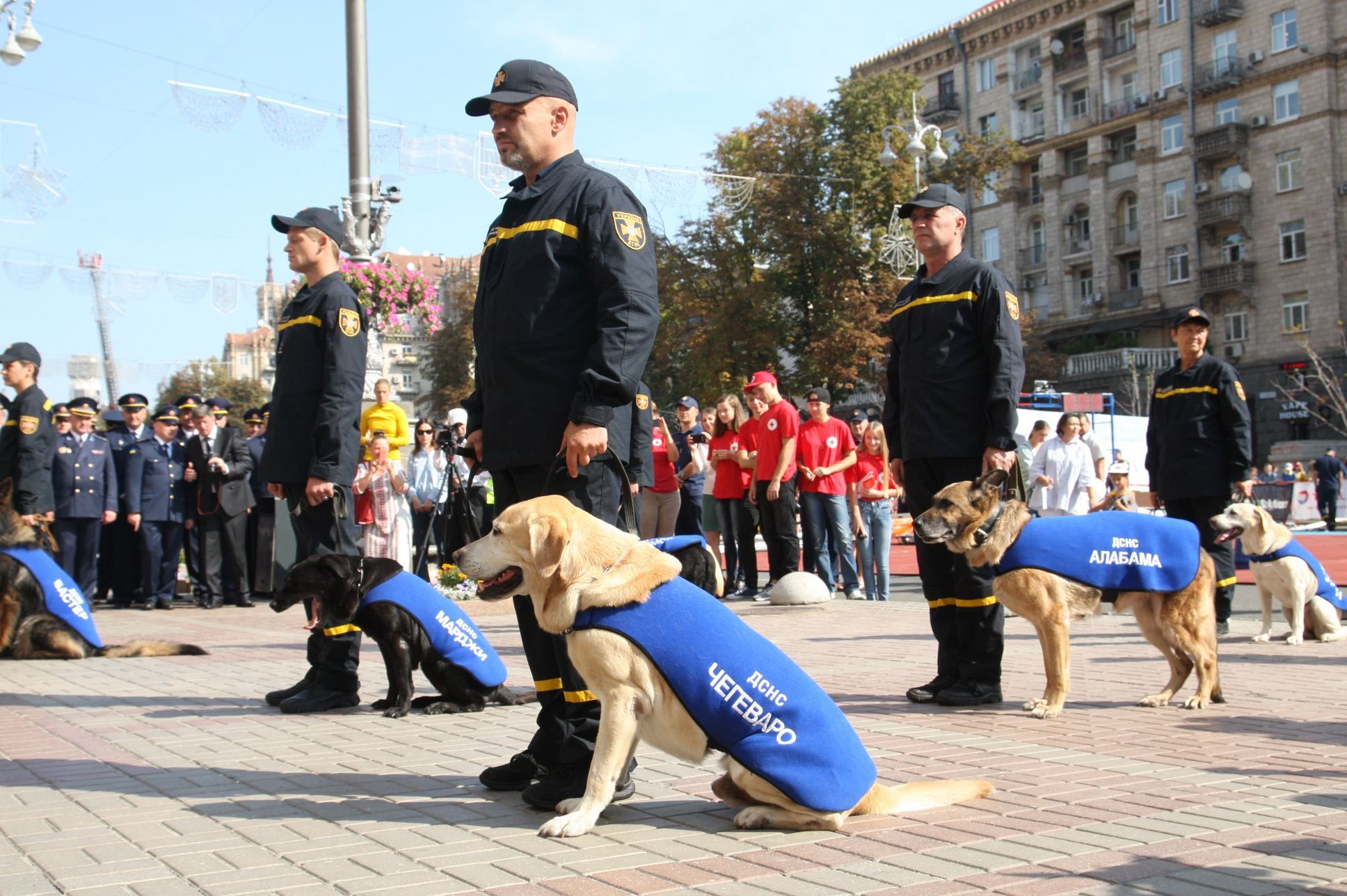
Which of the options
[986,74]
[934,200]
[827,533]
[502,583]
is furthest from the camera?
[986,74]

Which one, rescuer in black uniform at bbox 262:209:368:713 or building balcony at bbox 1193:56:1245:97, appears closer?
rescuer in black uniform at bbox 262:209:368:713

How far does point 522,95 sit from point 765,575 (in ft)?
48.1

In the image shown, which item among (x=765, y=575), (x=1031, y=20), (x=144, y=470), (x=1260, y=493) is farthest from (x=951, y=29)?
(x=144, y=470)

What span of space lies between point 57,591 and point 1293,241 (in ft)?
165

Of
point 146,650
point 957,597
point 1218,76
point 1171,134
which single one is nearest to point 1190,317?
point 957,597

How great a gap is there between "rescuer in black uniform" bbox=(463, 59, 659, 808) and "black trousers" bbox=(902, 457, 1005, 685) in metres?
2.66

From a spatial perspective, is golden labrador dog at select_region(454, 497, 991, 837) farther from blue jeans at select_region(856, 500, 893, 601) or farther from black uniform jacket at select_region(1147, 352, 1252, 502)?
blue jeans at select_region(856, 500, 893, 601)

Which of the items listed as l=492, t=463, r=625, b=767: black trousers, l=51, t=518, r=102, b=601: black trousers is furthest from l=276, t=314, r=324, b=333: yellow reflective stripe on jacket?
l=51, t=518, r=102, b=601: black trousers

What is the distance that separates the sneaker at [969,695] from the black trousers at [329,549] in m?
3.20

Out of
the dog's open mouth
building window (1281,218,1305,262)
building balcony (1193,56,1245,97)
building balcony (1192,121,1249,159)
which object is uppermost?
building balcony (1193,56,1245,97)

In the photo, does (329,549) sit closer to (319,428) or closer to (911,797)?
(319,428)

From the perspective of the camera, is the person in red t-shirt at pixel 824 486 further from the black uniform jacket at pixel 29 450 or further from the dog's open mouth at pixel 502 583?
the dog's open mouth at pixel 502 583

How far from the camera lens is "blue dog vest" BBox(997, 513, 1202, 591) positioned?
6160 millimetres

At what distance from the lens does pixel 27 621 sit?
8.95m
